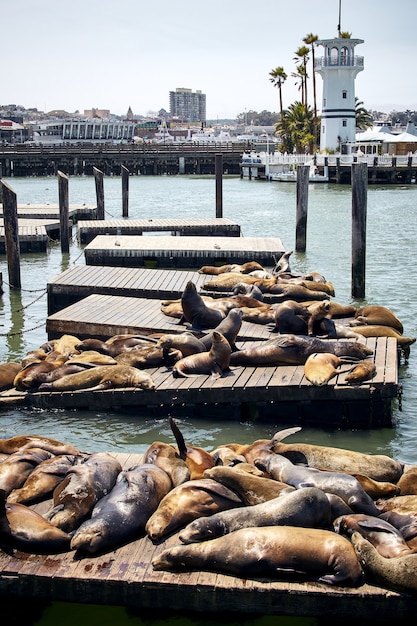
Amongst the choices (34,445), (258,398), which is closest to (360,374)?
(258,398)

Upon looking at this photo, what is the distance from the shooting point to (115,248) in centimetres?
1597

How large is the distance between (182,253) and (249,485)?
11.2m

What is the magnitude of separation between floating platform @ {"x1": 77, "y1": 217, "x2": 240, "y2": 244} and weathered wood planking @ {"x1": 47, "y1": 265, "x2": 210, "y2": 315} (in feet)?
21.0

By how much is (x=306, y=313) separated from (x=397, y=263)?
921 cm

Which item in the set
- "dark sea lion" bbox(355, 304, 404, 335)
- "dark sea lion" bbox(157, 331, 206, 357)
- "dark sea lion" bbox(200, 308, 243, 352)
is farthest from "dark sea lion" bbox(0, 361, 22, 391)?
"dark sea lion" bbox(355, 304, 404, 335)

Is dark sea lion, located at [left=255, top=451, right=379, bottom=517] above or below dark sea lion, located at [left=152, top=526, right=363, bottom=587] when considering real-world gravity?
above

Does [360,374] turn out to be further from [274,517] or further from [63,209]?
[63,209]

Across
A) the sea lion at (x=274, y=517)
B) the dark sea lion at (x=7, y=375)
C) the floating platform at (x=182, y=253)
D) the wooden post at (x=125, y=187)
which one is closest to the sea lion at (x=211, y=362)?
the dark sea lion at (x=7, y=375)

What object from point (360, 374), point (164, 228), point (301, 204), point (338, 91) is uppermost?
point (338, 91)

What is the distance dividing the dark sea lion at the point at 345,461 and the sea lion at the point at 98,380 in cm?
246

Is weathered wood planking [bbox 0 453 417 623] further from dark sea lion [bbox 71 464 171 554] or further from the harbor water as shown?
the harbor water

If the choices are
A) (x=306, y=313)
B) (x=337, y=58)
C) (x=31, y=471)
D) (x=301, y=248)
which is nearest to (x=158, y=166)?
(x=337, y=58)

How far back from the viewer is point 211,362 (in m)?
8.12

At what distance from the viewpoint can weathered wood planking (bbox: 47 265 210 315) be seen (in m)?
12.0
